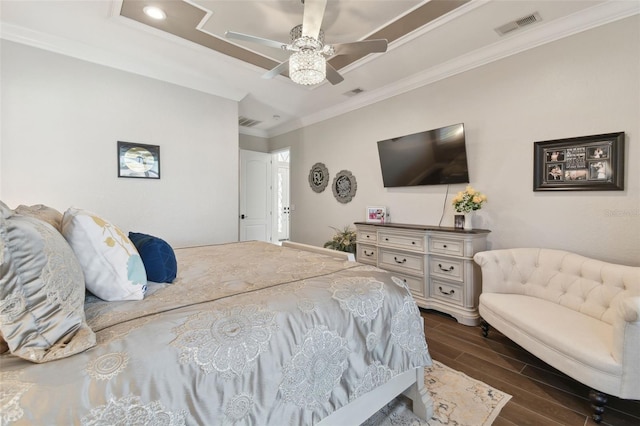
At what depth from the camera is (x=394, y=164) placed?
377 centimetres

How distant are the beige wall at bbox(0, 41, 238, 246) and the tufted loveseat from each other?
11.3ft

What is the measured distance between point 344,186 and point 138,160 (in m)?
2.96

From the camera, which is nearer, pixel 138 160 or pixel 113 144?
pixel 113 144

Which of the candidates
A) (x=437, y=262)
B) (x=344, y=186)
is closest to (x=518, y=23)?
(x=437, y=262)

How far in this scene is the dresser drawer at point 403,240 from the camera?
3.15 meters

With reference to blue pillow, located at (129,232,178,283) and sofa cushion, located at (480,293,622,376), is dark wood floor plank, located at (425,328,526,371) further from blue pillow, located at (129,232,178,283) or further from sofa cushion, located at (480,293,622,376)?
blue pillow, located at (129,232,178,283)

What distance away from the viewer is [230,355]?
0.95 meters

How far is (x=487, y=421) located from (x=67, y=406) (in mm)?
1967

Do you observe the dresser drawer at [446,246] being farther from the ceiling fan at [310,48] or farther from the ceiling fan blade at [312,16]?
the ceiling fan blade at [312,16]

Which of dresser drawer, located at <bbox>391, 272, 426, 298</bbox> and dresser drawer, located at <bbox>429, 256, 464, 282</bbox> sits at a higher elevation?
dresser drawer, located at <bbox>429, 256, 464, 282</bbox>

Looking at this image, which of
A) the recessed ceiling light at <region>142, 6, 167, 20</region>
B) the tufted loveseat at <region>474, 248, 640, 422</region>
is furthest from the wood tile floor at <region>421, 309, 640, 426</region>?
the recessed ceiling light at <region>142, 6, 167, 20</region>

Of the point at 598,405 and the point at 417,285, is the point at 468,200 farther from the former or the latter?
the point at 598,405

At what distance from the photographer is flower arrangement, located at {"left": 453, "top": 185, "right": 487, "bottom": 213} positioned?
112 inches

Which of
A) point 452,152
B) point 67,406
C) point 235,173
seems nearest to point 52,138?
point 235,173
